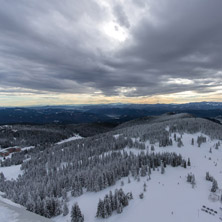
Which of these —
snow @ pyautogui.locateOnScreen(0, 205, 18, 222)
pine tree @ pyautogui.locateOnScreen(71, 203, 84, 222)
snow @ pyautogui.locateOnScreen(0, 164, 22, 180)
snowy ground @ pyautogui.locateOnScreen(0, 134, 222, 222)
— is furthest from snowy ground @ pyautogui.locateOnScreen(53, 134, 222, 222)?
snow @ pyautogui.locateOnScreen(0, 164, 22, 180)

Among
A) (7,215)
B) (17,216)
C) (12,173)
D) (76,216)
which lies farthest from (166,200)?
(12,173)

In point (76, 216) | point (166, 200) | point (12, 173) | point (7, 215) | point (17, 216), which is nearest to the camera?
point (17, 216)

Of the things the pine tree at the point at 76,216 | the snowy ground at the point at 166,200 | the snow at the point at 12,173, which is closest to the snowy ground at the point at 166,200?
the snowy ground at the point at 166,200

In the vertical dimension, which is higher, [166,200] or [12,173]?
[166,200]

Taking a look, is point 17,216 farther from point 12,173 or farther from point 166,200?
point 12,173

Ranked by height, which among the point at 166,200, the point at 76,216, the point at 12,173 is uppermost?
the point at 166,200

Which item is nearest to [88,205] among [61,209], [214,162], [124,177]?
[61,209]

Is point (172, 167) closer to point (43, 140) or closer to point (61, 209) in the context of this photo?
point (61, 209)

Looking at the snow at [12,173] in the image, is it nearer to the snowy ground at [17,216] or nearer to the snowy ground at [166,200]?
the snowy ground at [166,200]

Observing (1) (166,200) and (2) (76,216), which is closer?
(2) (76,216)

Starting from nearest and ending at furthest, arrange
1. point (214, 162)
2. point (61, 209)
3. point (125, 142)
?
point (61, 209)
point (214, 162)
point (125, 142)

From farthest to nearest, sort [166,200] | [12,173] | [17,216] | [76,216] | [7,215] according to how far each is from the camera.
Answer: [12,173], [166,200], [76,216], [7,215], [17,216]
